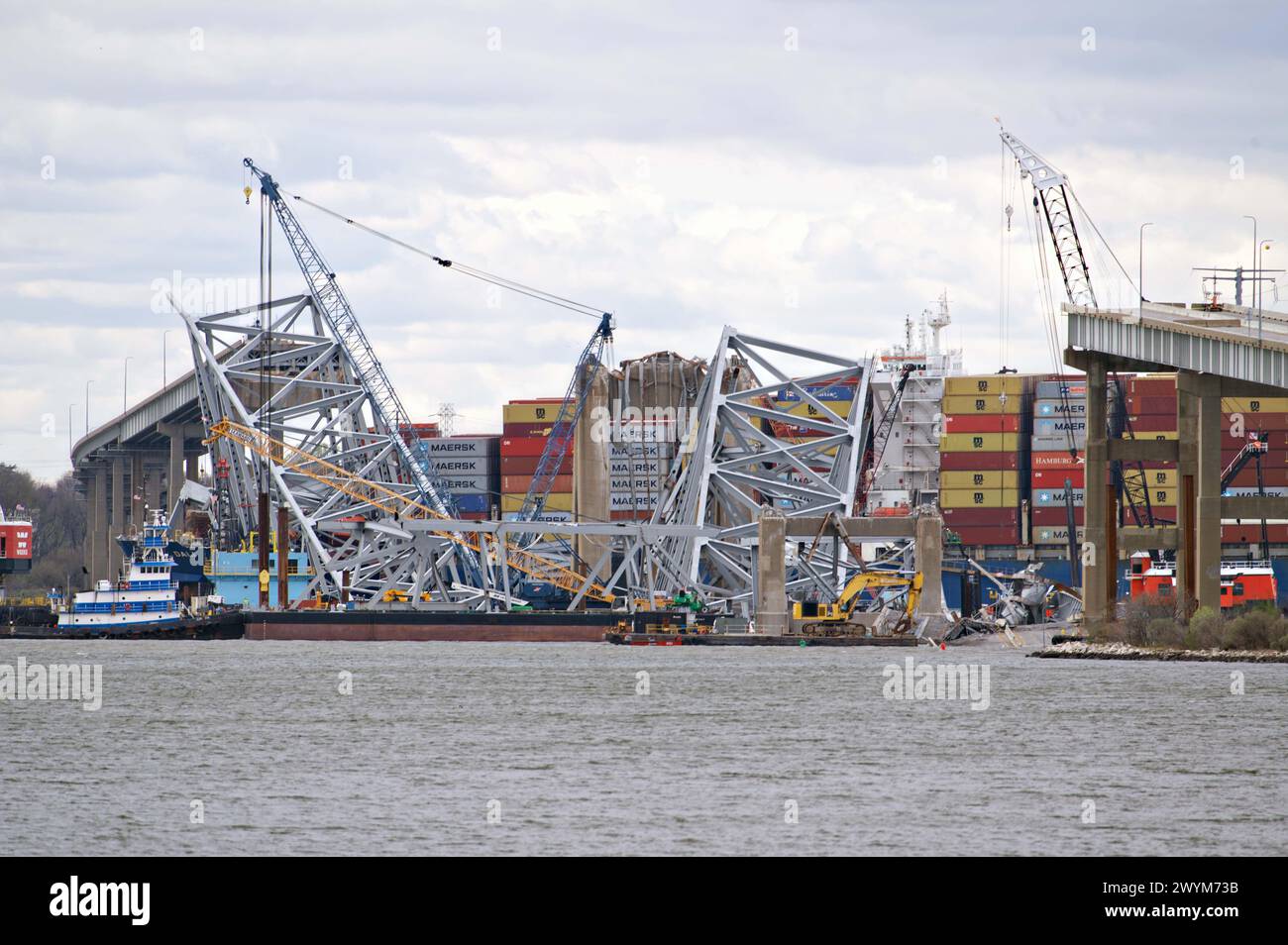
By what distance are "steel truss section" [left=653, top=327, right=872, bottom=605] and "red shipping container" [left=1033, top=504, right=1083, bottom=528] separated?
65.2 feet

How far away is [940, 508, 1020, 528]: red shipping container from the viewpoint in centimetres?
13188

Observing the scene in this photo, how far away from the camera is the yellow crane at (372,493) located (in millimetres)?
114688

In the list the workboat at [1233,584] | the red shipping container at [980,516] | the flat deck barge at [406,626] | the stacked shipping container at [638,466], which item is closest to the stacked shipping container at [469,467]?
the stacked shipping container at [638,466]

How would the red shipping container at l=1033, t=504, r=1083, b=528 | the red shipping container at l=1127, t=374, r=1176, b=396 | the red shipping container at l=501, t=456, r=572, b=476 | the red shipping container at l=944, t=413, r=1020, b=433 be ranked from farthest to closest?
the red shipping container at l=501, t=456, r=572, b=476 < the red shipping container at l=944, t=413, r=1020, b=433 < the red shipping container at l=1127, t=374, r=1176, b=396 < the red shipping container at l=1033, t=504, r=1083, b=528

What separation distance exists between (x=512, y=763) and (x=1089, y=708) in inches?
718

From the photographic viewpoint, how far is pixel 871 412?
371 ft

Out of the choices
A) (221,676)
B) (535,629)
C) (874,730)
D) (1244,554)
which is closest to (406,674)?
(221,676)

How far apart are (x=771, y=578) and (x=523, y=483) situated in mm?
49970

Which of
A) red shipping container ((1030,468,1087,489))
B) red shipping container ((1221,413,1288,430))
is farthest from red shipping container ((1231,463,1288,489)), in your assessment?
red shipping container ((1030,468,1087,489))

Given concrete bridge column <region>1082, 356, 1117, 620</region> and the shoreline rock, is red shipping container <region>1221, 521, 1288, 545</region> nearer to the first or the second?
concrete bridge column <region>1082, 356, 1117, 620</region>

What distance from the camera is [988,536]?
131375mm

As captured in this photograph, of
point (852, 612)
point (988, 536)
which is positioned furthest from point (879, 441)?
point (852, 612)

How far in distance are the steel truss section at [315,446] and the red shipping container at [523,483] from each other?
18.0 m
